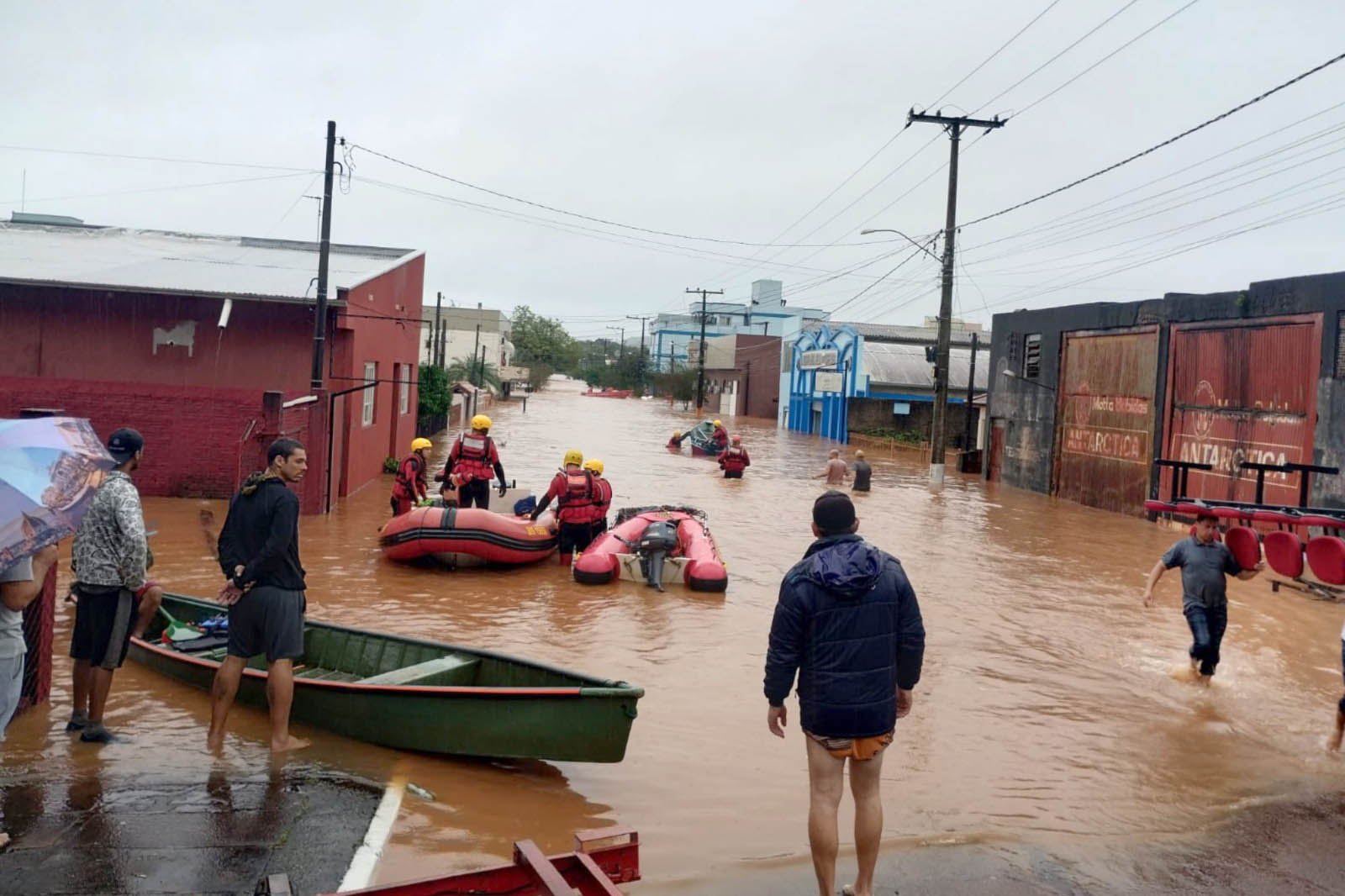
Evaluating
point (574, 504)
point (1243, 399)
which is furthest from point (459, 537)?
point (1243, 399)

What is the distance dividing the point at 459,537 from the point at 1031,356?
20.4 metres

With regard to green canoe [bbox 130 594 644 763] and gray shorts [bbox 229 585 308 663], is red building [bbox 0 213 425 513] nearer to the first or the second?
green canoe [bbox 130 594 644 763]

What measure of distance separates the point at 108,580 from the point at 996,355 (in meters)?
28.6

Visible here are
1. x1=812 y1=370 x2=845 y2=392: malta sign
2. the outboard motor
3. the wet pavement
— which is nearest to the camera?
the wet pavement

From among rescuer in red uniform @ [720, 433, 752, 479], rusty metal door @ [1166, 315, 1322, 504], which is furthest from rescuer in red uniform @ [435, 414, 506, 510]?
rescuer in red uniform @ [720, 433, 752, 479]

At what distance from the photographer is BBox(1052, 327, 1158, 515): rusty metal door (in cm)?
2395

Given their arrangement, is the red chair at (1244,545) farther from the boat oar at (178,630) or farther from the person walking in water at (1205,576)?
the boat oar at (178,630)

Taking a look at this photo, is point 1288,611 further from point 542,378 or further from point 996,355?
point 542,378

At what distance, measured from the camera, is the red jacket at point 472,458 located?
1513 cm

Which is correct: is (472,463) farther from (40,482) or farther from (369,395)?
(40,482)

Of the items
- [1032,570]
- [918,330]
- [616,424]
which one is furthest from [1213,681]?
[918,330]

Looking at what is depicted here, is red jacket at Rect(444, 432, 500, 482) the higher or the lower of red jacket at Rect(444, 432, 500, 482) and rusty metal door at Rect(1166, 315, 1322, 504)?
the lower

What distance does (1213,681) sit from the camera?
32.8 feet

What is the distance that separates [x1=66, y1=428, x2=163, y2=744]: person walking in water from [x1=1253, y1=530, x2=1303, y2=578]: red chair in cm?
686
